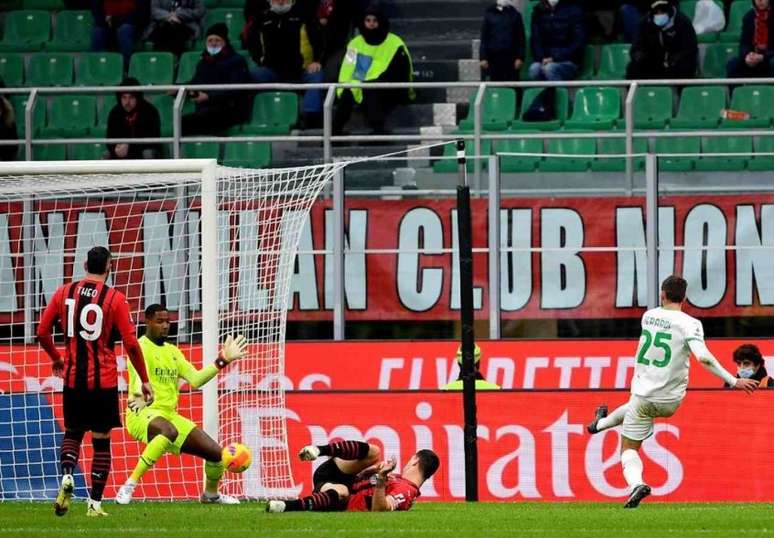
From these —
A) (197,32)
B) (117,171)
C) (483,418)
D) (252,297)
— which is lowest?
(483,418)

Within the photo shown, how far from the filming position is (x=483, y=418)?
616 inches

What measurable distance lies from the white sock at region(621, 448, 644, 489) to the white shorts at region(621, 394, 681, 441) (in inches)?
5.1

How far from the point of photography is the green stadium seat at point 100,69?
22.1 metres

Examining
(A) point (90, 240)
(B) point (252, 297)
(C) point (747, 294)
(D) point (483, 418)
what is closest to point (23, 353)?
(A) point (90, 240)

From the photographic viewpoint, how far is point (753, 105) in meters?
19.5

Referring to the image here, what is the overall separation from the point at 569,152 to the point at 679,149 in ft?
3.76

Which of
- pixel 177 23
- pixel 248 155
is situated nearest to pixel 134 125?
pixel 248 155

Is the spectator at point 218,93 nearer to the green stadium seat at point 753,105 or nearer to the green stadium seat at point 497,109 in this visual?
the green stadium seat at point 497,109

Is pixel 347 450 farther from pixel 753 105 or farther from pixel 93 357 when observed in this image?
pixel 753 105

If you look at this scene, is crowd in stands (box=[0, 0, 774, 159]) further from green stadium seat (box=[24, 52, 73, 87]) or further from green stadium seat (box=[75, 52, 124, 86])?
green stadium seat (box=[24, 52, 73, 87])

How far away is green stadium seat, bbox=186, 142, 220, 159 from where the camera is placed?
18.9 m

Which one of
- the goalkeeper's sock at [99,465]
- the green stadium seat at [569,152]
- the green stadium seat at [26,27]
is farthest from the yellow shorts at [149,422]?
the green stadium seat at [26,27]

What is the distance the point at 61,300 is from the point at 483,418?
15.2 ft

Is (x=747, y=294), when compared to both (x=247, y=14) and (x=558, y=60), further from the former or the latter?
(x=247, y=14)
